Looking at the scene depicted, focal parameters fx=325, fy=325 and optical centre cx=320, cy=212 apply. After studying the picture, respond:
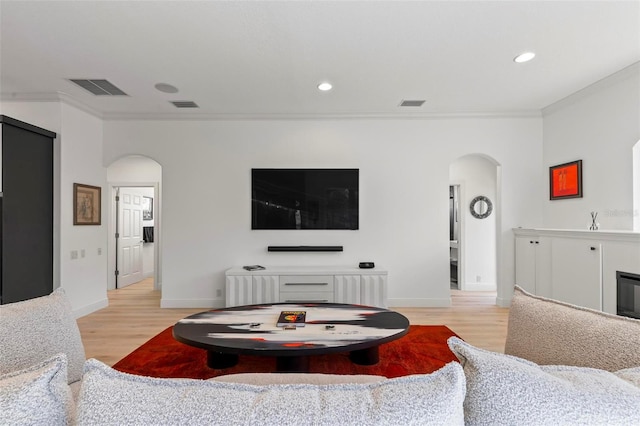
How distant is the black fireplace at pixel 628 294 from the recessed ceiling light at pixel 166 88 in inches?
195

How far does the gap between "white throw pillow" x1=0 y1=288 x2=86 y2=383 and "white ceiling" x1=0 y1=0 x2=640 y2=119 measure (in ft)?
6.77

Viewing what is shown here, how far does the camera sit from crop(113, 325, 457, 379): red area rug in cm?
260

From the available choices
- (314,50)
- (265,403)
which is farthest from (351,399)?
(314,50)

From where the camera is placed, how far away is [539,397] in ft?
2.21

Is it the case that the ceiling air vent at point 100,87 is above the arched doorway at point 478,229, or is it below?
above

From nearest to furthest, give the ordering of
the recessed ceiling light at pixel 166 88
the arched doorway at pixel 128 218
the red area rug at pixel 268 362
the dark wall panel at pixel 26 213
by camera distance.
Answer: the red area rug at pixel 268 362
the dark wall panel at pixel 26 213
the recessed ceiling light at pixel 166 88
the arched doorway at pixel 128 218

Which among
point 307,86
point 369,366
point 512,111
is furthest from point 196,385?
point 512,111

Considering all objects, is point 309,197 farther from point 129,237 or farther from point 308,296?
point 129,237

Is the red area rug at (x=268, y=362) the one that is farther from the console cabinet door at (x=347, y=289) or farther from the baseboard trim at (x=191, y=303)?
the baseboard trim at (x=191, y=303)

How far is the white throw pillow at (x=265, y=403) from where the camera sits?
2.02 feet

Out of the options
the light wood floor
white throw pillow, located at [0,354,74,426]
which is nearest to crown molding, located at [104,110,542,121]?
the light wood floor

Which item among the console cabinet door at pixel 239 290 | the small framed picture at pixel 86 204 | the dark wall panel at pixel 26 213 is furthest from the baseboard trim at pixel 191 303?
the small framed picture at pixel 86 204

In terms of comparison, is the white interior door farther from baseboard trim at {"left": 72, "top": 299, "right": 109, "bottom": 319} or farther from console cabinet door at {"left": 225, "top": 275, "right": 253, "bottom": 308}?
console cabinet door at {"left": 225, "top": 275, "right": 253, "bottom": 308}

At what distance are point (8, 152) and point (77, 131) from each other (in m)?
1.00
